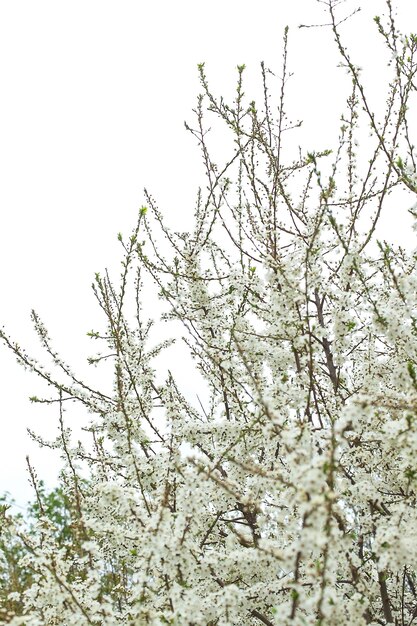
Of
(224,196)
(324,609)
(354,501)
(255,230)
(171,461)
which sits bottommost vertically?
(324,609)

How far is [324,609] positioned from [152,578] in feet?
4.41

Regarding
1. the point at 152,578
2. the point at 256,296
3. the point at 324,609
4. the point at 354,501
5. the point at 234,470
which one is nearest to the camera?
the point at 324,609

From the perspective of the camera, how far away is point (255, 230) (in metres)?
5.17

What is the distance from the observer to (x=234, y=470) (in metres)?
4.52

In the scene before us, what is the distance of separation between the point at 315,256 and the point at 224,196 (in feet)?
3.77

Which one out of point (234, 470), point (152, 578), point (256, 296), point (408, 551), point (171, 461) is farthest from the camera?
point (256, 296)

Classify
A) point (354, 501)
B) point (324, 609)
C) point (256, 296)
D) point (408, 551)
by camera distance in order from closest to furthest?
point (324, 609) < point (408, 551) < point (354, 501) < point (256, 296)

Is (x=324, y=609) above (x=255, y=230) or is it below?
below

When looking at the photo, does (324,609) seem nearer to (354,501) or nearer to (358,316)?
(354,501)

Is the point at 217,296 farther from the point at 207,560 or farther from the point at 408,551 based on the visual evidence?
the point at 408,551

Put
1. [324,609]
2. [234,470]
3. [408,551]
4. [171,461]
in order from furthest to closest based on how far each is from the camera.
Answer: [234,470] < [171,461] < [408,551] < [324,609]

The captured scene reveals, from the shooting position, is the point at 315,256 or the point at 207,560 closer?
the point at 207,560

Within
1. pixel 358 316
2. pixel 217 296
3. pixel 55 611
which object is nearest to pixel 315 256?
pixel 358 316

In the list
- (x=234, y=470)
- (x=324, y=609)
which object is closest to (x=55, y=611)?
(x=234, y=470)
